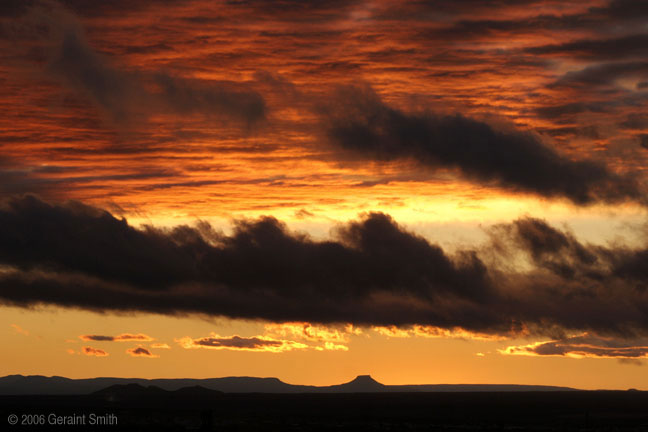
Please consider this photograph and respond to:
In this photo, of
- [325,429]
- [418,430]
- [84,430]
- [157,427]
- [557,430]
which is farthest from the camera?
[557,430]

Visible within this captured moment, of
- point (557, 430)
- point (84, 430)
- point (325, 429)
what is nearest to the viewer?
point (84, 430)

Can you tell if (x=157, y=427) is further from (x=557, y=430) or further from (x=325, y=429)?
(x=557, y=430)

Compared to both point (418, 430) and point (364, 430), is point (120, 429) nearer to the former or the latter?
point (364, 430)

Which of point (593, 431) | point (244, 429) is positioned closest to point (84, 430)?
point (244, 429)

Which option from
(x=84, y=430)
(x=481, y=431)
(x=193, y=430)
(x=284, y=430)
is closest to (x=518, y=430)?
(x=481, y=431)

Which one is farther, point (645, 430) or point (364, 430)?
point (645, 430)

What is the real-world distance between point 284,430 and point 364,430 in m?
10.5

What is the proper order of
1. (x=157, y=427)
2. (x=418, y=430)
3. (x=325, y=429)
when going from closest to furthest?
(x=157, y=427)
(x=325, y=429)
(x=418, y=430)

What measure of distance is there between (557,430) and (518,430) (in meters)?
9.01

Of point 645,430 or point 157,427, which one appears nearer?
point 157,427

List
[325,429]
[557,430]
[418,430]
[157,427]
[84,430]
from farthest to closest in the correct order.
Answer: [557,430]
[418,430]
[325,429]
[157,427]
[84,430]

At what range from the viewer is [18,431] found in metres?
86.1

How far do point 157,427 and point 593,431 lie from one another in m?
55.2

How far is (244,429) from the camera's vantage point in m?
96.5
